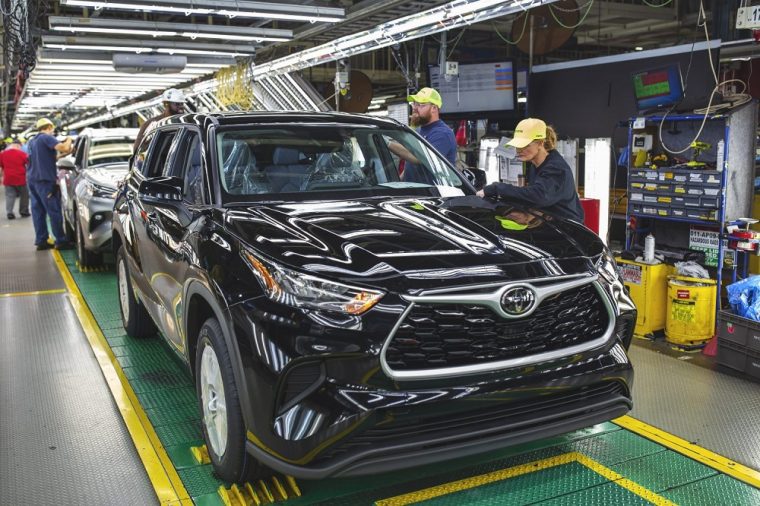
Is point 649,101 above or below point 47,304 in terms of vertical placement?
above

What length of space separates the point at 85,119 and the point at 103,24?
22922 millimetres

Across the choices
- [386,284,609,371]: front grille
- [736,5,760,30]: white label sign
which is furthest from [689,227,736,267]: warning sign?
[386,284,609,371]: front grille

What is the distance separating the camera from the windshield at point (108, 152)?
29.4 ft

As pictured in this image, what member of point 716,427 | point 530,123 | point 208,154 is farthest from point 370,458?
point 530,123

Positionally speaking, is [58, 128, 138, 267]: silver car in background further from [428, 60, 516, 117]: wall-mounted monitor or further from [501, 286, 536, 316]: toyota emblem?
[501, 286, 536, 316]: toyota emblem

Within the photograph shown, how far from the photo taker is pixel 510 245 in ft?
9.50

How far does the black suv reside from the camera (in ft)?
8.14

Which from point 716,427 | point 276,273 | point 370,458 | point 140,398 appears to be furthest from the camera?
point 140,398

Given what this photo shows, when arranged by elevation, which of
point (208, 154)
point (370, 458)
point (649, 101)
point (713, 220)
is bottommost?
point (370, 458)

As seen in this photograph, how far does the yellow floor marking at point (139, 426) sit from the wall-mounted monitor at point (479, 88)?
591cm

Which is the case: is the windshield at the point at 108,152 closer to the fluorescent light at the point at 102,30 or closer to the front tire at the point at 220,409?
the fluorescent light at the point at 102,30

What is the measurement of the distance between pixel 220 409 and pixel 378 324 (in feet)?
3.06

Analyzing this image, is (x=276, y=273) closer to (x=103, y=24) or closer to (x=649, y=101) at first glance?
(x=649, y=101)

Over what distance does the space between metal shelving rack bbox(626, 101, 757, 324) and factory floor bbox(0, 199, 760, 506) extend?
3.83 ft
